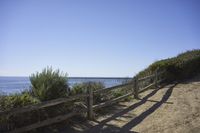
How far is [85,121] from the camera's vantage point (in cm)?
922

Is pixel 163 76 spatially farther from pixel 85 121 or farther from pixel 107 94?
pixel 85 121

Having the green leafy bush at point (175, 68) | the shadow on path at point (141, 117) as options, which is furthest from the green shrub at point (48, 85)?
the green leafy bush at point (175, 68)

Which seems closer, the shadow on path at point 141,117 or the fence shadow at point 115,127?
the fence shadow at point 115,127

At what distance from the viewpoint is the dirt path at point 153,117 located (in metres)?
7.98

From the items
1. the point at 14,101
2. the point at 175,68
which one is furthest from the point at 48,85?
the point at 175,68

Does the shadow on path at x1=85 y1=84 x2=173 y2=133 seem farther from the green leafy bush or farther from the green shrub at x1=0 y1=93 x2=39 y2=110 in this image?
the green leafy bush

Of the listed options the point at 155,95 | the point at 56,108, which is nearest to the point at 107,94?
the point at 155,95

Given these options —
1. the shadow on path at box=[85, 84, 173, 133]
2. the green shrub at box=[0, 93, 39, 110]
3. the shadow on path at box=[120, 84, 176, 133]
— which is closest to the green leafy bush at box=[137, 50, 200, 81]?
the shadow on path at box=[120, 84, 176, 133]

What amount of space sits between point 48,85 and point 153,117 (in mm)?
3917

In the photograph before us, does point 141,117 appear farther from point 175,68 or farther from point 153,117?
point 175,68

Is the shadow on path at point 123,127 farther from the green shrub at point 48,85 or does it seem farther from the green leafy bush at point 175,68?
the green leafy bush at point 175,68

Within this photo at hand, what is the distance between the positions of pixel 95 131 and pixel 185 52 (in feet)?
63.6

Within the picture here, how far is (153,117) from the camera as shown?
9.32 m

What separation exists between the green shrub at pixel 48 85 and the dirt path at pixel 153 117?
1.33 metres
